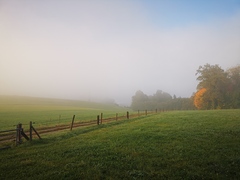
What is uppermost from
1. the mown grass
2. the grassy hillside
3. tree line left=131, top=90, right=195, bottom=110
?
tree line left=131, top=90, right=195, bottom=110

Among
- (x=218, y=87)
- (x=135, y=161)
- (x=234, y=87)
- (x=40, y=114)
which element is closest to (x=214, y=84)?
(x=218, y=87)

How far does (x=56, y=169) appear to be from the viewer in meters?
9.27

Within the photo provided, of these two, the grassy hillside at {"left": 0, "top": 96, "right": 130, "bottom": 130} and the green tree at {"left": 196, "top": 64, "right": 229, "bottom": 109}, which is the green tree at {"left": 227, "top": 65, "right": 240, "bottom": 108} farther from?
the grassy hillside at {"left": 0, "top": 96, "right": 130, "bottom": 130}

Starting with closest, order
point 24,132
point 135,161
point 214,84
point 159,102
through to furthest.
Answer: point 135,161
point 24,132
point 214,84
point 159,102

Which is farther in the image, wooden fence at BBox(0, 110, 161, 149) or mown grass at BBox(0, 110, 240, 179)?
wooden fence at BBox(0, 110, 161, 149)

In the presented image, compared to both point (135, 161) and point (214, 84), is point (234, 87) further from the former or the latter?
point (135, 161)

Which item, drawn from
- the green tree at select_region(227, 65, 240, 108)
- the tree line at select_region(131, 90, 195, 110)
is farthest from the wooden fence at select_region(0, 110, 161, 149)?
the tree line at select_region(131, 90, 195, 110)

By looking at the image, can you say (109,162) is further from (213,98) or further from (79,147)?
(213,98)

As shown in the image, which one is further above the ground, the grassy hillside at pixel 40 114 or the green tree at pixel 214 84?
the green tree at pixel 214 84

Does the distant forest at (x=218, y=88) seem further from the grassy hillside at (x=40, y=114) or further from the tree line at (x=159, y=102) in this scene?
the tree line at (x=159, y=102)

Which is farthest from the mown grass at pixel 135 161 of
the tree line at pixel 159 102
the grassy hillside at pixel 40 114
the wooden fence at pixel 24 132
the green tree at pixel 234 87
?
the tree line at pixel 159 102

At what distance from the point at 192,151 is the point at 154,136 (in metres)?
5.04

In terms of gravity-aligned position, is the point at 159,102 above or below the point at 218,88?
below

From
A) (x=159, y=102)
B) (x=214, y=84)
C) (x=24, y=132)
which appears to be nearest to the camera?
(x=24, y=132)
